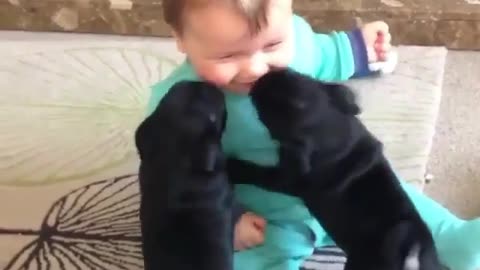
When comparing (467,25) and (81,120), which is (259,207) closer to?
(81,120)

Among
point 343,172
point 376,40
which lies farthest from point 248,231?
point 376,40

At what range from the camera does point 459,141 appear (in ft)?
4.25

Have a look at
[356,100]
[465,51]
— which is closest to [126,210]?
[356,100]

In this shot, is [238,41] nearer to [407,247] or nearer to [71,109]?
[407,247]

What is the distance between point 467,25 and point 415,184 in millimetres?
339

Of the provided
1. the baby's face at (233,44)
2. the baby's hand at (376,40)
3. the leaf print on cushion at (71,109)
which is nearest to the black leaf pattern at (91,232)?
the leaf print on cushion at (71,109)

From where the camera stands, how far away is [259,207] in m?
1.08

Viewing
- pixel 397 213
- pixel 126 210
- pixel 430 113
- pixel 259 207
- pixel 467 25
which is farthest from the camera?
pixel 467 25

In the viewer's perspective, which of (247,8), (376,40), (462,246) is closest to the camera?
(247,8)

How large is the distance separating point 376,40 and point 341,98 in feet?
1.13

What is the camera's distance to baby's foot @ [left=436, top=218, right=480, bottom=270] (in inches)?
40.8

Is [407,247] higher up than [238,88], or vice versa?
[238,88]

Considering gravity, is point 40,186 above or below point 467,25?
below

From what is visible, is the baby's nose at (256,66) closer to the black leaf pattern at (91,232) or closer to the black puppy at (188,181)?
the black puppy at (188,181)
